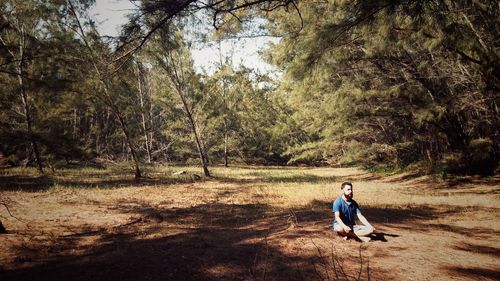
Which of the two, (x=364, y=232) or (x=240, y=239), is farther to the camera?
(x=240, y=239)

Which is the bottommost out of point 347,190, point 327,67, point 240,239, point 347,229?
point 240,239

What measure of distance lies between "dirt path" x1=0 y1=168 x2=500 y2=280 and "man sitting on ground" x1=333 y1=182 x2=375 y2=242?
0.57 feet

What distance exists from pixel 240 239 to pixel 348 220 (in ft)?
7.62

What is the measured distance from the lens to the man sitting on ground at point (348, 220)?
589cm

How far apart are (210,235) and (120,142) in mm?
38408

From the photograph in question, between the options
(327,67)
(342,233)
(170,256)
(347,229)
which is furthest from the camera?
(327,67)

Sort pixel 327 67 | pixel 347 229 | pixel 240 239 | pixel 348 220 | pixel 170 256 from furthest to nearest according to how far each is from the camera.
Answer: pixel 327 67 < pixel 240 239 < pixel 348 220 < pixel 347 229 < pixel 170 256

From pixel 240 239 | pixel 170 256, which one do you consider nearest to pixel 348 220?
pixel 240 239

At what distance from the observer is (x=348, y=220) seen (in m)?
6.22

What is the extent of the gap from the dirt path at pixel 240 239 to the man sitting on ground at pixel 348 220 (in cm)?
18

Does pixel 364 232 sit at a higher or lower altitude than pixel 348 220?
lower

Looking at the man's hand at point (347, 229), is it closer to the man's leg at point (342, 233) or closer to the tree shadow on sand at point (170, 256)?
the man's leg at point (342, 233)

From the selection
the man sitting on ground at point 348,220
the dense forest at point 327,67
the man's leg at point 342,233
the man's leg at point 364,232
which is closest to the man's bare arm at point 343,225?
the man sitting on ground at point 348,220

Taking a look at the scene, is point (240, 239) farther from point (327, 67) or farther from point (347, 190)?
point (327, 67)
